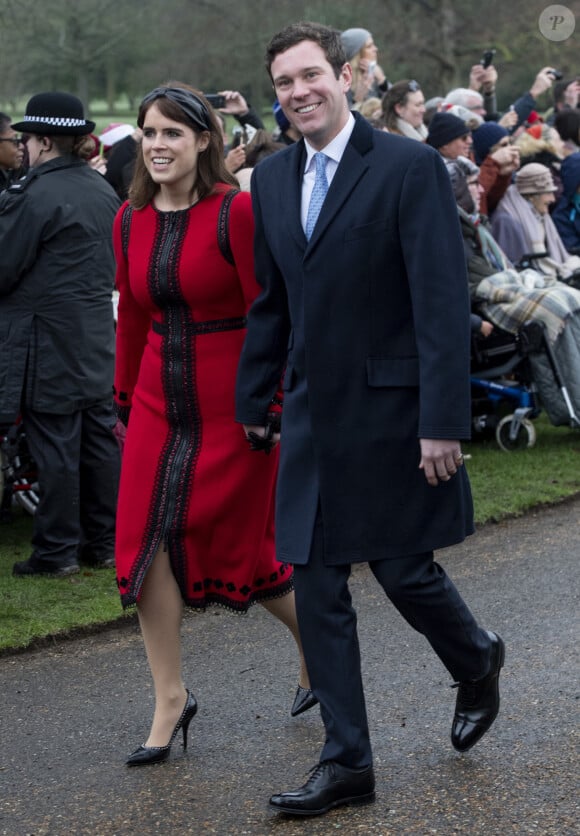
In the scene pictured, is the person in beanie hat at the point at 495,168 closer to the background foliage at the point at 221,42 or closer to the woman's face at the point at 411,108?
the woman's face at the point at 411,108

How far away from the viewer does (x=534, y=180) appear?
34.0 feet

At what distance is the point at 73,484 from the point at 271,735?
2.43m

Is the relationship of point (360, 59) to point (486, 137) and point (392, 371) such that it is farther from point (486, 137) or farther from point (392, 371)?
point (392, 371)

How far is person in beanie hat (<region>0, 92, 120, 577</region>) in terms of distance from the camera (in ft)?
20.6

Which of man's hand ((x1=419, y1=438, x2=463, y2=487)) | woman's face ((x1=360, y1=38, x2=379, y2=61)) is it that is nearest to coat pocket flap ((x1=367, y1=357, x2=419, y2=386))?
man's hand ((x1=419, y1=438, x2=463, y2=487))

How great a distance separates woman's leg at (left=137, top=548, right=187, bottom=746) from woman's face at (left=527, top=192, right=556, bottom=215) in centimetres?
691

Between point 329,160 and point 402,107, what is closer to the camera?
point 329,160

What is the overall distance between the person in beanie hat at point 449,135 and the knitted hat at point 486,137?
1.09m

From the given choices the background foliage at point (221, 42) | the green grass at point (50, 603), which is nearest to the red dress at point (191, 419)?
the green grass at point (50, 603)

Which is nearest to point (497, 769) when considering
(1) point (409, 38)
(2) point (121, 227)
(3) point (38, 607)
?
(2) point (121, 227)

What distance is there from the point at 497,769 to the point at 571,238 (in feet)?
24.9

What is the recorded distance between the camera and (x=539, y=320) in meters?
8.81

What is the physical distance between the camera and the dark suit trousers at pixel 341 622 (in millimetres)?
3781

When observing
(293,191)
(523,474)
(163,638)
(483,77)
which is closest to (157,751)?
(163,638)
